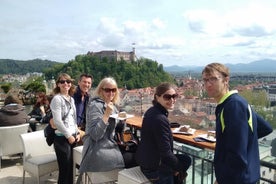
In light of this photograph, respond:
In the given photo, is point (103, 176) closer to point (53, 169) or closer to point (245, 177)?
point (53, 169)

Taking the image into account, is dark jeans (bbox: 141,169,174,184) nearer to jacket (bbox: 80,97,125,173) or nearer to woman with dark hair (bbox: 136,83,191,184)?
woman with dark hair (bbox: 136,83,191,184)

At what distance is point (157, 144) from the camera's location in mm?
2162

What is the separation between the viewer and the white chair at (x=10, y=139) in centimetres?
401

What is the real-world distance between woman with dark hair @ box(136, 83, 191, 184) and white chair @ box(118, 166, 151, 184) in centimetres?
6

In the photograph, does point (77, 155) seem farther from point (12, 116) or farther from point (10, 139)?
point (12, 116)

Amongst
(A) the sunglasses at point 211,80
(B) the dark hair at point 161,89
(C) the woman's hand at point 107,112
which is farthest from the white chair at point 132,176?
(A) the sunglasses at point 211,80

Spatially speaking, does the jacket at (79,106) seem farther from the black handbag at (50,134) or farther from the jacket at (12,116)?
the jacket at (12,116)

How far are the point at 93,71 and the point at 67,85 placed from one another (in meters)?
65.9

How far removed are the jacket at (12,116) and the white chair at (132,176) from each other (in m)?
2.45

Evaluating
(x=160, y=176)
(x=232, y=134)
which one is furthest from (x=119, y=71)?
(x=232, y=134)

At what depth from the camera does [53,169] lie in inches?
133

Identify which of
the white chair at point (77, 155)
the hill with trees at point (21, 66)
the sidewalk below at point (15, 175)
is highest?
the hill with trees at point (21, 66)

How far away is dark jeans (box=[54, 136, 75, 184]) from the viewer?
317 centimetres

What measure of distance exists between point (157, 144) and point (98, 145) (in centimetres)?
66
